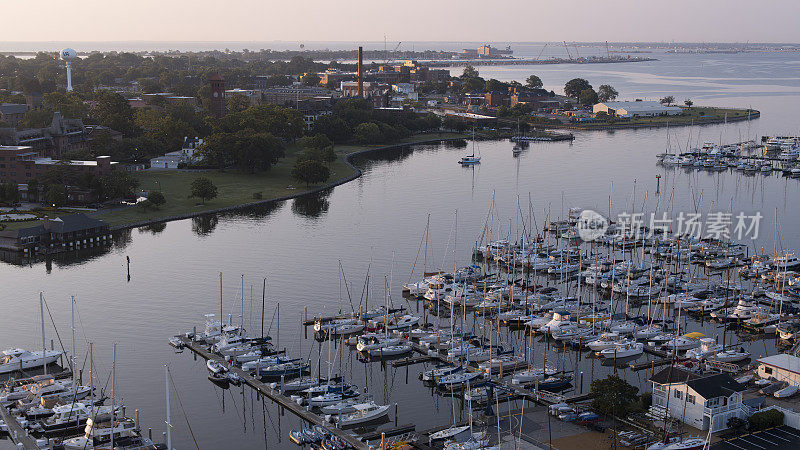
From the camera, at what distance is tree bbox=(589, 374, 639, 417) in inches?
861

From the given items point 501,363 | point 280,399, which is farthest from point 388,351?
point 280,399

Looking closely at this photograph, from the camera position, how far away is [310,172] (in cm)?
5612

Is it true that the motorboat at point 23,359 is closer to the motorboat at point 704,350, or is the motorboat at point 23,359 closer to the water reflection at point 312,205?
the motorboat at point 704,350

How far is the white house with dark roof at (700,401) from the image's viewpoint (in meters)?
21.3

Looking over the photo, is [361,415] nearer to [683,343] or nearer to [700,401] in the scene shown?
[700,401]

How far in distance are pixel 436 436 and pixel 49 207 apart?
33.2 m

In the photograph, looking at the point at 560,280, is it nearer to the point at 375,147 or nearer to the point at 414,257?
the point at 414,257

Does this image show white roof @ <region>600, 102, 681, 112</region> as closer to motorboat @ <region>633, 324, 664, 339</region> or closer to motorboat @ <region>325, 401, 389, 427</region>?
motorboat @ <region>633, 324, 664, 339</region>

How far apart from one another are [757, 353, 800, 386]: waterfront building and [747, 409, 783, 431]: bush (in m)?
2.68

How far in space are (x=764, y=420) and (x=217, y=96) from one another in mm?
67319

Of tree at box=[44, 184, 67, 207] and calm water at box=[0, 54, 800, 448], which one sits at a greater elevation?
tree at box=[44, 184, 67, 207]

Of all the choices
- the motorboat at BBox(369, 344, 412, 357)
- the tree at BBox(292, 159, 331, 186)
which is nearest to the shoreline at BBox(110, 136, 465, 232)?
the tree at BBox(292, 159, 331, 186)

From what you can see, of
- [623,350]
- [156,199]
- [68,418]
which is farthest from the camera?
[156,199]

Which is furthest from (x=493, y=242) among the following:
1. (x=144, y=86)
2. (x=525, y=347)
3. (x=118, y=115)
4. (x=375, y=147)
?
(x=144, y=86)
